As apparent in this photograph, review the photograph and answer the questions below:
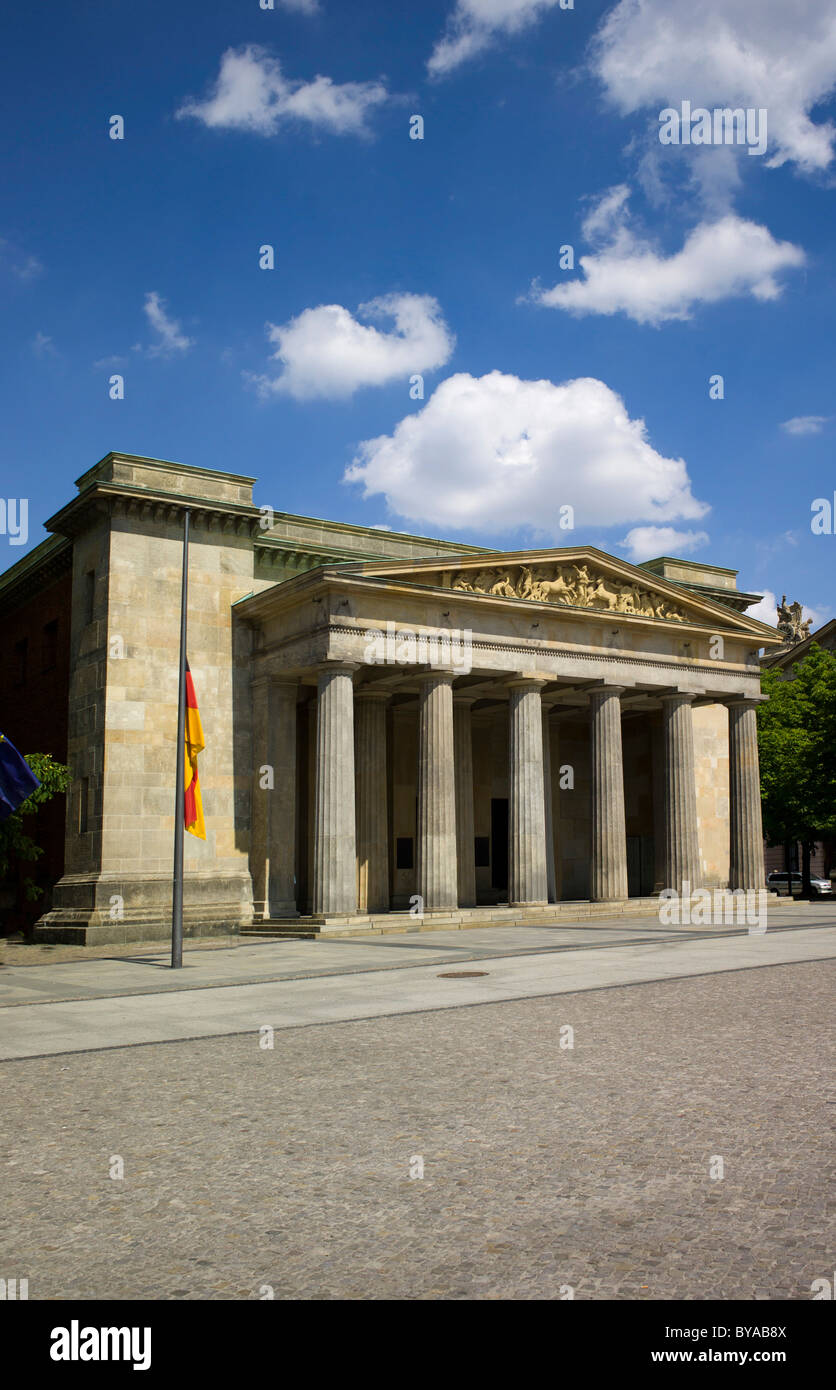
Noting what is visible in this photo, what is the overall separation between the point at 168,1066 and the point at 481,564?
26275 mm

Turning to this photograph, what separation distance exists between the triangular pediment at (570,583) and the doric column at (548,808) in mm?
5903

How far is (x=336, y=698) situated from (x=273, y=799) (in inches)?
199

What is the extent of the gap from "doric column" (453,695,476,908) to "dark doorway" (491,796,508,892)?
469 centimetres

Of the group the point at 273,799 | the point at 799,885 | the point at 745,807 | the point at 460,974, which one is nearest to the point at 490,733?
the point at 745,807

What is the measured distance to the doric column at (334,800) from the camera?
32875 mm

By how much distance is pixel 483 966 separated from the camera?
22.6 m

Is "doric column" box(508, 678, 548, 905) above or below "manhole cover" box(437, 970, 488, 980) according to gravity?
above

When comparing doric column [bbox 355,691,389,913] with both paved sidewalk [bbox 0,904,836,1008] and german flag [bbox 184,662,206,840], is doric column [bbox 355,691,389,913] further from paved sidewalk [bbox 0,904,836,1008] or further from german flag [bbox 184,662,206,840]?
german flag [bbox 184,662,206,840]

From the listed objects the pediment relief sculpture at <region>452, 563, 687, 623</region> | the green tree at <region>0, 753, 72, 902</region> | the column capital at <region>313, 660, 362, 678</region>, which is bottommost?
the green tree at <region>0, 753, 72, 902</region>

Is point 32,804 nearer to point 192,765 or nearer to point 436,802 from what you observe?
point 192,765

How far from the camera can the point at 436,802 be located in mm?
35062

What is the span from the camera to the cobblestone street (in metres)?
6.11

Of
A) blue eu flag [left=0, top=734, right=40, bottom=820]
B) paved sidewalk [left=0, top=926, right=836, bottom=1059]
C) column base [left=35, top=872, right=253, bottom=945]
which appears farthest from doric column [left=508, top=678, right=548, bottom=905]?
blue eu flag [left=0, top=734, right=40, bottom=820]

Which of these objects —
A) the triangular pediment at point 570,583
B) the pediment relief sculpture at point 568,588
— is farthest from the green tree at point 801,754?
the pediment relief sculpture at point 568,588
